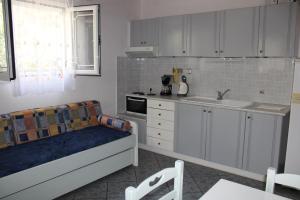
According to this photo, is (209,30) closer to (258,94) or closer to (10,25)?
(258,94)

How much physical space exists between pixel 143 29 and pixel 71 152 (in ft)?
7.86

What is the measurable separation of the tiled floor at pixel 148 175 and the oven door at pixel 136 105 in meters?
0.80

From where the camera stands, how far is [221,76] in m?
3.82

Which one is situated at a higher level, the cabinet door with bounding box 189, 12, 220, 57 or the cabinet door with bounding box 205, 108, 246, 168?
the cabinet door with bounding box 189, 12, 220, 57

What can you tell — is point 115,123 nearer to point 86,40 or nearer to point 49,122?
point 49,122

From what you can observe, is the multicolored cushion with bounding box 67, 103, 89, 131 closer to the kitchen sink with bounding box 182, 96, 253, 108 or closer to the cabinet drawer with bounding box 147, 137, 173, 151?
the cabinet drawer with bounding box 147, 137, 173, 151

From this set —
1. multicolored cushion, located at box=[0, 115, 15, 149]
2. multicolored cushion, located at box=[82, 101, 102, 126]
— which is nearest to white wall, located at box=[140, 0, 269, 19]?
multicolored cushion, located at box=[82, 101, 102, 126]

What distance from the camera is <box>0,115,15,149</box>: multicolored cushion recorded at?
2726 mm

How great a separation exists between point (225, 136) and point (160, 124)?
1006 mm

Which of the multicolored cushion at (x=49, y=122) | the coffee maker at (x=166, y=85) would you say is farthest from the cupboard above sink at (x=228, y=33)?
the multicolored cushion at (x=49, y=122)

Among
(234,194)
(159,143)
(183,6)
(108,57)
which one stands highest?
(183,6)

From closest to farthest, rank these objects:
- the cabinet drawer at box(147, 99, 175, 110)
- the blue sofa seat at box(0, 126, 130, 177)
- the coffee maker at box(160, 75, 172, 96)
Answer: the blue sofa seat at box(0, 126, 130, 177) < the cabinet drawer at box(147, 99, 175, 110) < the coffee maker at box(160, 75, 172, 96)

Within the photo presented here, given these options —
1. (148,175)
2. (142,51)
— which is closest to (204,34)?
(142,51)

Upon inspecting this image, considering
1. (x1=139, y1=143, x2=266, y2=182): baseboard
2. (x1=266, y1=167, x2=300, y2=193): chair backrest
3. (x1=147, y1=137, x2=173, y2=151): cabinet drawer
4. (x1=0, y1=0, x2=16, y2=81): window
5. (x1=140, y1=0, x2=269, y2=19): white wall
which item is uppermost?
(x1=140, y1=0, x2=269, y2=19): white wall
